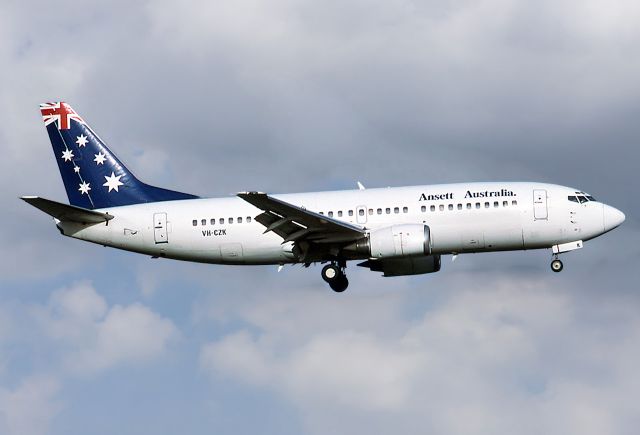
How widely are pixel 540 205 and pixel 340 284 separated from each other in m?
10.6

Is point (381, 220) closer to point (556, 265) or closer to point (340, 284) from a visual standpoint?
point (340, 284)

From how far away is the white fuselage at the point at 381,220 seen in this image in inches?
2176

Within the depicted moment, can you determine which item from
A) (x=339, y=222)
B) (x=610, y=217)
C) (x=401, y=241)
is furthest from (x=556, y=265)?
(x=339, y=222)

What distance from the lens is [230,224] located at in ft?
191

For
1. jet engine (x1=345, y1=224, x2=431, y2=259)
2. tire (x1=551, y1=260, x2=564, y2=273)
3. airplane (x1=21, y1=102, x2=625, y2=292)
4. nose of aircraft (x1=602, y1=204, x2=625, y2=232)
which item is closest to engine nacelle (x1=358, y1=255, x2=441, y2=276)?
airplane (x1=21, y1=102, x2=625, y2=292)

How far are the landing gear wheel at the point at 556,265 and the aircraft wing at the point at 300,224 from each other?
9016 millimetres

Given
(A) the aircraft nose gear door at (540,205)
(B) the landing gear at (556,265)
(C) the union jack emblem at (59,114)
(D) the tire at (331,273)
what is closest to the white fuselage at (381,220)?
(A) the aircraft nose gear door at (540,205)

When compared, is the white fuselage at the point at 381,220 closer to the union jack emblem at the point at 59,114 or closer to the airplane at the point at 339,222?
the airplane at the point at 339,222

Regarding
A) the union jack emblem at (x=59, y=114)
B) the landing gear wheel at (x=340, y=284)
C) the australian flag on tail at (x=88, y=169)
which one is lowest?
the landing gear wheel at (x=340, y=284)

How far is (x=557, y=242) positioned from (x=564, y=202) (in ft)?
6.19

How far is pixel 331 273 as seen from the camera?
192 feet

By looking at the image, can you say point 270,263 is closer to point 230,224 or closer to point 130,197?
point 230,224

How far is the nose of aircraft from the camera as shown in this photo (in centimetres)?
5612

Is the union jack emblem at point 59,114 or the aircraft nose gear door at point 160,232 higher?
A: the union jack emblem at point 59,114
